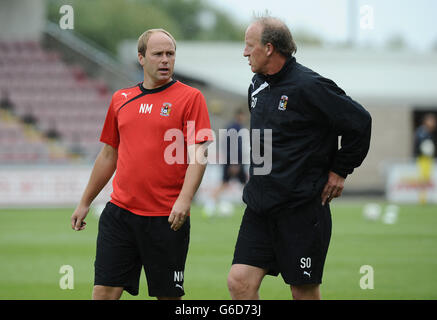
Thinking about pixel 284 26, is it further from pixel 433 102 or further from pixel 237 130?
pixel 433 102

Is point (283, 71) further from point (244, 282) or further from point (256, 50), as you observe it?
point (244, 282)

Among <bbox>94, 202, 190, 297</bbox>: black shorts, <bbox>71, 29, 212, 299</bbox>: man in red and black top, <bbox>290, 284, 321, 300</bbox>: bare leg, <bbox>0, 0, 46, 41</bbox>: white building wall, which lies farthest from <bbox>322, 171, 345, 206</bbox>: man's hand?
<bbox>0, 0, 46, 41</bbox>: white building wall

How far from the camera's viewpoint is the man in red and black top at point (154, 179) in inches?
209

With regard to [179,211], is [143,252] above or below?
below

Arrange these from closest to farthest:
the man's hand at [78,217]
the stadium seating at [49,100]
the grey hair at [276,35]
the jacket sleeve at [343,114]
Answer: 1. the jacket sleeve at [343,114]
2. the grey hair at [276,35]
3. the man's hand at [78,217]
4. the stadium seating at [49,100]

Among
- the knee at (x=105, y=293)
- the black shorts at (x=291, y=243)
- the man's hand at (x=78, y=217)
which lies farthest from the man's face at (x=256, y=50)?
the knee at (x=105, y=293)

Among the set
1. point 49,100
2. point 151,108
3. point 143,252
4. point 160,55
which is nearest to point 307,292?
point 143,252

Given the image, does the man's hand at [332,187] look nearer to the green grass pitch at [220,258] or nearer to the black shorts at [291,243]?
the black shorts at [291,243]

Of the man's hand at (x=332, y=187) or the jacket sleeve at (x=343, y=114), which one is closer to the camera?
the jacket sleeve at (x=343, y=114)

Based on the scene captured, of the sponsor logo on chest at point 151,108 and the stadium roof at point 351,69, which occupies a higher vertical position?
the stadium roof at point 351,69

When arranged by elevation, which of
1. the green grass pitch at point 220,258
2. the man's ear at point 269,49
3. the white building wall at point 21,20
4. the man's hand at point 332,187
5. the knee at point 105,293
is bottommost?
the green grass pitch at point 220,258

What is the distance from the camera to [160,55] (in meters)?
5.30

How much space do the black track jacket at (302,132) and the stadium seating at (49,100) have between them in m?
18.4

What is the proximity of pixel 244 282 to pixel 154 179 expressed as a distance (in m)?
0.96
